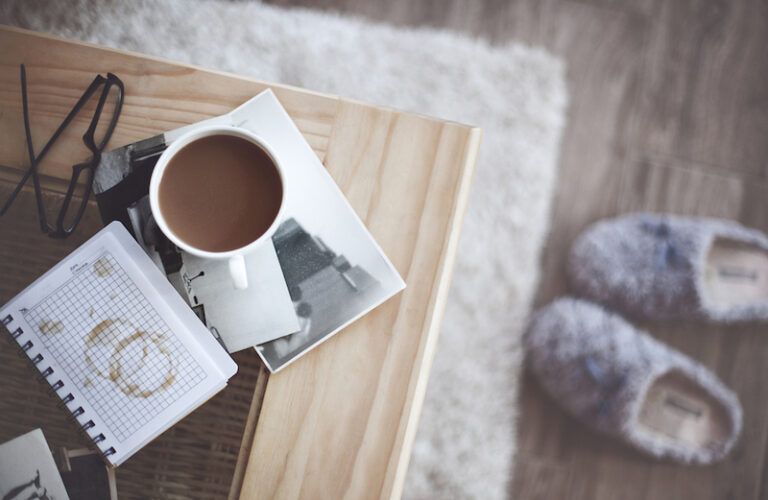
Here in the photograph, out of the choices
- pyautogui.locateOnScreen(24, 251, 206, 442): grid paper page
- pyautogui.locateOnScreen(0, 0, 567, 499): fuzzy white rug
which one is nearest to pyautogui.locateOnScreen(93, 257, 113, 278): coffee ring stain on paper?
pyautogui.locateOnScreen(24, 251, 206, 442): grid paper page

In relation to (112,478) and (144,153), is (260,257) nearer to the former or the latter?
(144,153)

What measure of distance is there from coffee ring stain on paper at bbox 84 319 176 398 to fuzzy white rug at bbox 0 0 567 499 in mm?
557

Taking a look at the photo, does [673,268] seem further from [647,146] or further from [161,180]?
[161,180]

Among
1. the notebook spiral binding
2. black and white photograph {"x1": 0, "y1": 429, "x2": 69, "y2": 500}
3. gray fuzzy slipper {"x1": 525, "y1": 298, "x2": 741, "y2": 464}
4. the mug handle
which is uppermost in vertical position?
the mug handle

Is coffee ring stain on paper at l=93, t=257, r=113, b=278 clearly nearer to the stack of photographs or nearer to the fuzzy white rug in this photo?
the stack of photographs

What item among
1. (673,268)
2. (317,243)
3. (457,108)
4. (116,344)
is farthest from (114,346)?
(673,268)

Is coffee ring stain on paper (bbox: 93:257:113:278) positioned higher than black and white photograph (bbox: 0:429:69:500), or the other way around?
coffee ring stain on paper (bbox: 93:257:113:278)

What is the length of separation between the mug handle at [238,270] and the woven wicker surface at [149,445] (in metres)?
0.08

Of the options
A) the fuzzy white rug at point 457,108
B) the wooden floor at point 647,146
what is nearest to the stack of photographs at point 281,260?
the fuzzy white rug at point 457,108

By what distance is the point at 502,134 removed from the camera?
1.00m

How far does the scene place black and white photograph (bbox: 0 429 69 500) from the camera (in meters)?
0.51

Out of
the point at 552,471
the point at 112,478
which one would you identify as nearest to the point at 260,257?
the point at 112,478

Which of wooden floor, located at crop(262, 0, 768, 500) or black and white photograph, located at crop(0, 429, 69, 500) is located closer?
black and white photograph, located at crop(0, 429, 69, 500)

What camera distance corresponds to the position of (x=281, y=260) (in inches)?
21.2
